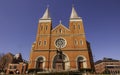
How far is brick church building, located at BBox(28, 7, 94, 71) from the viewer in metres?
33.2

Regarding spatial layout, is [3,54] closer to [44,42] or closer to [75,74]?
[44,42]

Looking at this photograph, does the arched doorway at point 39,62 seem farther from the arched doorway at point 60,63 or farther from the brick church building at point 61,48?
the arched doorway at point 60,63

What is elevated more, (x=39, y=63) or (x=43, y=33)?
(x=43, y=33)

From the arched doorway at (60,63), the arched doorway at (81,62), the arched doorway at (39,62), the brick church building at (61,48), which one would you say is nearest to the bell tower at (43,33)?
the brick church building at (61,48)

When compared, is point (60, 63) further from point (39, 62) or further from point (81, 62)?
point (39, 62)

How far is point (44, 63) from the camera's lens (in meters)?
33.8

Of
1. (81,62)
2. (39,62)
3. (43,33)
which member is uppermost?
(43,33)

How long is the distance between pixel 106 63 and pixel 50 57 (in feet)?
143

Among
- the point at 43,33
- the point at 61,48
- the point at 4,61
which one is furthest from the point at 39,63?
the point at 4,61

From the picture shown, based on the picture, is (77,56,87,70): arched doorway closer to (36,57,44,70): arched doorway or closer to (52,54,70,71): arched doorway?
(52,54,70,71): arched doorway

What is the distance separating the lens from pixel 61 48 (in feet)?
118

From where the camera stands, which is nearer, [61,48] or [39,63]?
[39,63]

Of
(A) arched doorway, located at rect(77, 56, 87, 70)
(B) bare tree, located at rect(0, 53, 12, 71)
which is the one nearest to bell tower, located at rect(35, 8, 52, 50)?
(A) arched doorway, located at rect(77, 56, 87, 70)

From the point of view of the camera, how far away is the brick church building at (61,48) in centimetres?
3319
